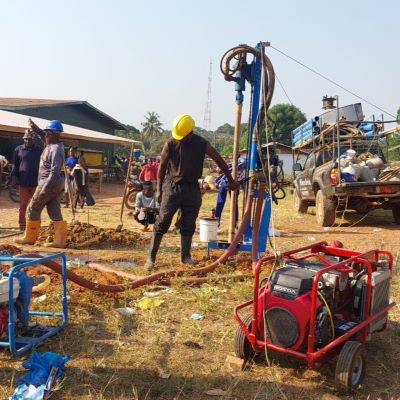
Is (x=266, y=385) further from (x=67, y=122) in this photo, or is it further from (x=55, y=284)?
(x=67, y=122)

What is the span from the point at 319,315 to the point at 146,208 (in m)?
6.07

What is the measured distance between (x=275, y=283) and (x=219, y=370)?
73 centimetres

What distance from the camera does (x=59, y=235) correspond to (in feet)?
23.2

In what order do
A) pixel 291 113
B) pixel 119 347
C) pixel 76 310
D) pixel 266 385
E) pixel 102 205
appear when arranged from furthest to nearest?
pixel 291 113 → pixel 102 205 → pixel 76 310 → pixel 119 347 → pixel 266 385

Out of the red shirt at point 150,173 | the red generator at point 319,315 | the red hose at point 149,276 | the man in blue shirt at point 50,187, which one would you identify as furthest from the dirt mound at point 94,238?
the red shirt at point 150,173

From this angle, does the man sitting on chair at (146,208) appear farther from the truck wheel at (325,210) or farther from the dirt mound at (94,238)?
the truck wheel at (325,210)

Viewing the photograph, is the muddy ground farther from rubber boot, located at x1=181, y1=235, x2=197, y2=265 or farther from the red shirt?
the red shirt

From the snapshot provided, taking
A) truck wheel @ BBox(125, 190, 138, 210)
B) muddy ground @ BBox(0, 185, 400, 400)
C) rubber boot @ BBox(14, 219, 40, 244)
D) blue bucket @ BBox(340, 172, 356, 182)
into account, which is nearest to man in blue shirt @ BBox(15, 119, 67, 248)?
rubber boot @ BBox(14, 219, 40, 244)

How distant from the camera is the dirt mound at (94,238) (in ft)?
24.2

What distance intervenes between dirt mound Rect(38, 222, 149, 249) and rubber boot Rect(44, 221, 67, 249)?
0.18m

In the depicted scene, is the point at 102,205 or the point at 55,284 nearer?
the point at 55,284

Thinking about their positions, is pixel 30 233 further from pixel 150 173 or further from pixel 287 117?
pixel 287 117

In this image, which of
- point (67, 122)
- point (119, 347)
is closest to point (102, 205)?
point (119, 347)

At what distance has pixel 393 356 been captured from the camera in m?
3.71
